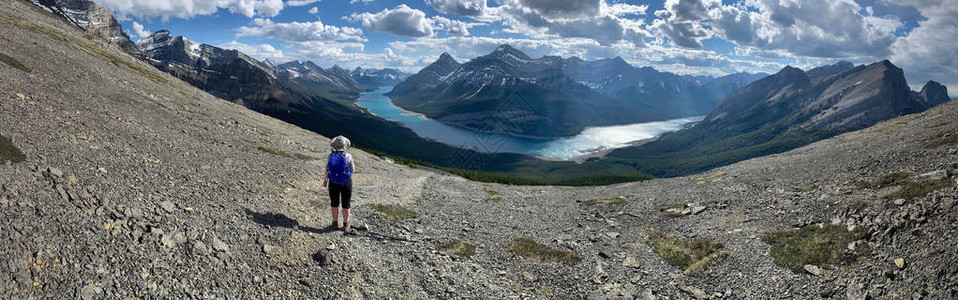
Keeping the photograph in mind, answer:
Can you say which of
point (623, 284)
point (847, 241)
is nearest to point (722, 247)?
point (847, 241)

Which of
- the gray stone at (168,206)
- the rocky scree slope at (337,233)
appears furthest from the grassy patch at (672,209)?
the gray stone at (168,206)

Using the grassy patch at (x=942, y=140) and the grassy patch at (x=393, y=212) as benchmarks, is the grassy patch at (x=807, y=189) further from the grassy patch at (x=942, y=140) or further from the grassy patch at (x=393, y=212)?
the grassy patch at (x=393, y=212)

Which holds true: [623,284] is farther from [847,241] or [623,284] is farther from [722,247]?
[847,241]

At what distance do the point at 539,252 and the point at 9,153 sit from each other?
19883 millimetres

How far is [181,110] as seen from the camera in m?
44.5

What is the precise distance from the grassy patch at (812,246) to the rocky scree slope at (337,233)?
0.40 meters

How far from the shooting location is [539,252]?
1820cm

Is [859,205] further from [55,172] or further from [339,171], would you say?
[55,172]

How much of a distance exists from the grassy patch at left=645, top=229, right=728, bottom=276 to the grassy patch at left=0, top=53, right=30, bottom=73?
1845 inches

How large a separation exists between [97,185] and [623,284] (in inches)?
766

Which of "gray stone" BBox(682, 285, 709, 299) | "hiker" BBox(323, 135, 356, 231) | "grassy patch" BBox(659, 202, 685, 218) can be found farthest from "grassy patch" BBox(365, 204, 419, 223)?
"grassy patch" BBox(659, 202, 685, 218)

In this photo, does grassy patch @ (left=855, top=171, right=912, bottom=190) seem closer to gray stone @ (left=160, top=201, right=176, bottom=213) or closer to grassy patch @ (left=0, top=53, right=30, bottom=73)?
gray stone @ (left=160, top=201, right=176, bottom=213)

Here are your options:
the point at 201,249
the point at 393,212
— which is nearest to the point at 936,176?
the point at 393,212

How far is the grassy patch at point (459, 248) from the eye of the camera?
1702cm
